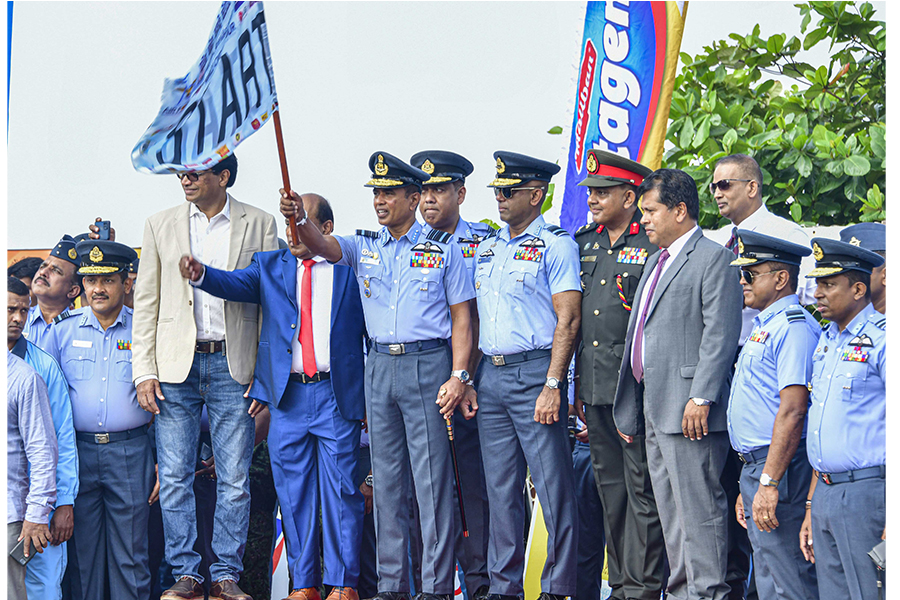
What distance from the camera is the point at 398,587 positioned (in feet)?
15.4

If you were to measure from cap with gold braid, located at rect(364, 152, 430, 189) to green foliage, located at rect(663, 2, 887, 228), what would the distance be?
3.23 metres

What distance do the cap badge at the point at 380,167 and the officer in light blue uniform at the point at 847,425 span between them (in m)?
2.16

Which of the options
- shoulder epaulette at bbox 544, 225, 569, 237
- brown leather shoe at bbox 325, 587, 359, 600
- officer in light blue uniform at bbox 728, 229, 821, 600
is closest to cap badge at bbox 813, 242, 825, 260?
officer in light blue uniform at bbox 728, 229, 821, 600

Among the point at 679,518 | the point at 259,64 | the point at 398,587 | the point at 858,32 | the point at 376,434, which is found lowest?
the point at 398,587

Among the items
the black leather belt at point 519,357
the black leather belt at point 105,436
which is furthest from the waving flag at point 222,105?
the black leather belt at point 519,357

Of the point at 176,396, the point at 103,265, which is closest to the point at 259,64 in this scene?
the point at 103,265

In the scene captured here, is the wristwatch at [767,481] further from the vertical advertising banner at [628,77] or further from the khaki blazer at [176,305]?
the khaki blazer at [176,305]

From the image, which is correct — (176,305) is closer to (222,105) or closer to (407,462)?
(222,105)

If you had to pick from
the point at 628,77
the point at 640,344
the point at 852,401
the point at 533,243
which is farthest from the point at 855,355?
the point at 628,77

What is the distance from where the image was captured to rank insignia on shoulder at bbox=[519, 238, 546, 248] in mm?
4766

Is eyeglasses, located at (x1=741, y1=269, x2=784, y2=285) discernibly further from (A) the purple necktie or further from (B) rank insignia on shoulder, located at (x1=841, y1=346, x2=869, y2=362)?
(B) rank insignia on shoulder, located at (x1=841, y1=346, x2=869, y2=362)

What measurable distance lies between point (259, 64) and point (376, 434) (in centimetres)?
195

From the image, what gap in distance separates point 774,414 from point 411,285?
189cm

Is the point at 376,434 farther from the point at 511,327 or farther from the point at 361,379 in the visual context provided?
the point at 511,327
